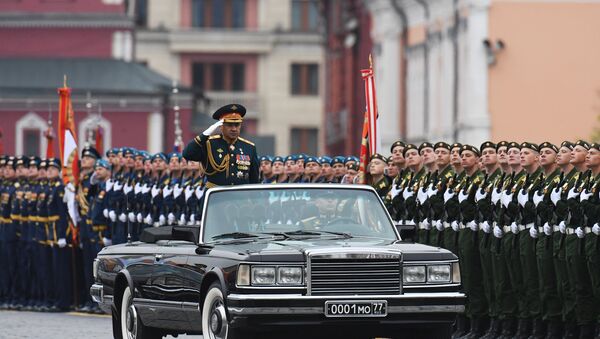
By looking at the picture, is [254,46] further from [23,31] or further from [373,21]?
[373,21]

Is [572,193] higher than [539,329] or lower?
higher

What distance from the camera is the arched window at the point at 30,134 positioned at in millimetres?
68688

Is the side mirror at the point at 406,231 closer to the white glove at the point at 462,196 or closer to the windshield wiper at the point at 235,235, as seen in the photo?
the windshield wiper at the point at 235,235

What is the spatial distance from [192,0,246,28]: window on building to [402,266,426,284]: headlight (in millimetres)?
87069

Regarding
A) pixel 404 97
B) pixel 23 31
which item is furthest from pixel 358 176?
pixel 23 31

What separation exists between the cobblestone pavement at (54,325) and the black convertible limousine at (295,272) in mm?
3692

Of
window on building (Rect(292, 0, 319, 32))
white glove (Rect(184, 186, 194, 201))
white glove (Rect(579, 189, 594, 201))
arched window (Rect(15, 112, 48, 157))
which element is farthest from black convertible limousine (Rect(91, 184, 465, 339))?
window on building (Rect(292, 0, 319, 32))

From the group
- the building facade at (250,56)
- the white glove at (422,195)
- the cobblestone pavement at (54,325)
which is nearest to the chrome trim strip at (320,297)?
the cobblestone pavement at (54,325)

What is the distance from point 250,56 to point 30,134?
3319cm

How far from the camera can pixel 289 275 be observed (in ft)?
50.4

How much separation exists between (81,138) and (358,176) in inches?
1751

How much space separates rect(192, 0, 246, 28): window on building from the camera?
336 ft

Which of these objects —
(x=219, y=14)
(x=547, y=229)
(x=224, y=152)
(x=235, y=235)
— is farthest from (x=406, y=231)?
(x=219, y=14)

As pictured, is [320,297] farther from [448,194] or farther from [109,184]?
[109,184]
